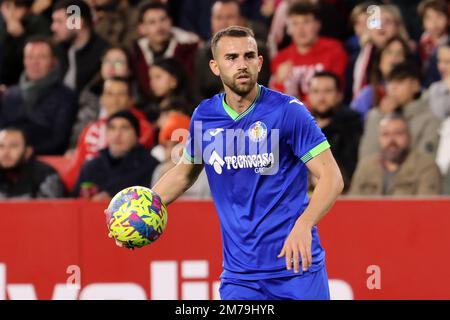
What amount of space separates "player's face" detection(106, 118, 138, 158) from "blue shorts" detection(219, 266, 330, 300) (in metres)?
4.14

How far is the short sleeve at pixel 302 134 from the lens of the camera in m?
6.40

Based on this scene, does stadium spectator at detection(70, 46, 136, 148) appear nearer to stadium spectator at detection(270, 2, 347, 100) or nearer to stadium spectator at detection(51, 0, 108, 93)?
stadium spectator at detection(51, 0, 108, 93)

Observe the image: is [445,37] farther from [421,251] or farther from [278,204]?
[278,204]

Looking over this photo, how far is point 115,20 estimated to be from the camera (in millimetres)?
12312

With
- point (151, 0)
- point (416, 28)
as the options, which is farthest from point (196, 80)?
point (416, 28)

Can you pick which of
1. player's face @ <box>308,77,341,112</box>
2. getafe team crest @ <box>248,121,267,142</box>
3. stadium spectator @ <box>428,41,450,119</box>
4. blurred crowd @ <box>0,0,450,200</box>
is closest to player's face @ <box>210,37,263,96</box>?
getafe team crest @ <box>248,121,267,142</box>

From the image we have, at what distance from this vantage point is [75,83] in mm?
11898

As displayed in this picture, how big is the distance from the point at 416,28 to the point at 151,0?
9.49 feet

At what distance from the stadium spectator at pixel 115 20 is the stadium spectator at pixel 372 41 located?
2561 mm

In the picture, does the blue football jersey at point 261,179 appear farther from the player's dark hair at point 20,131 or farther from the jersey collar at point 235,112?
the player's dark hair at point 20,131

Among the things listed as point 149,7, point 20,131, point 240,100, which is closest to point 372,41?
point 149,7

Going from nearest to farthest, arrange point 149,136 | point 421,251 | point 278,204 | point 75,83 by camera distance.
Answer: point 278,204, point 421,251, point 149,136, point 75,83

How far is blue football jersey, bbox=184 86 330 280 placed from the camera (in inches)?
258

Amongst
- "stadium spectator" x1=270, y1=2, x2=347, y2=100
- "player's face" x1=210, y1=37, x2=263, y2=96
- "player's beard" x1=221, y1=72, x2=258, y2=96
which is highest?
"stadium spectator" x1=270, y1=2, x2=347, y2=100
